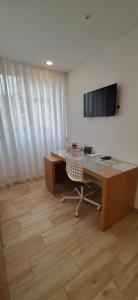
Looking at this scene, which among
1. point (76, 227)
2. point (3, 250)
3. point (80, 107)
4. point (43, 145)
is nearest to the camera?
point (3, 250)

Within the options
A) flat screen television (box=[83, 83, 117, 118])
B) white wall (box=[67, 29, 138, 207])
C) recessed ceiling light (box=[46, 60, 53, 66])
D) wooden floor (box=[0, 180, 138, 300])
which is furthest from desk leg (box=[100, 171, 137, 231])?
recessed ceiling light (box=[46, 60, 53, 66])

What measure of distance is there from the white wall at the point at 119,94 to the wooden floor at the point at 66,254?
2.61 ft

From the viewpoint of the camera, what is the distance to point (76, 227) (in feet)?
6.17

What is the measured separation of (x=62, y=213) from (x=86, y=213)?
372mm

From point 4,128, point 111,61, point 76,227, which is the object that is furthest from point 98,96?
point 76,227

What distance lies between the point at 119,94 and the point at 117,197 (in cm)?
152

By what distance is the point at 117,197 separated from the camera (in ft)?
5.99

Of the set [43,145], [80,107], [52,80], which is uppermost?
[52,80]

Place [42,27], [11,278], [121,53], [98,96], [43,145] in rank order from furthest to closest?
1. [43,145]
2. [98,96]
3. [121,53]
4. [42,27]
5. [11,278]

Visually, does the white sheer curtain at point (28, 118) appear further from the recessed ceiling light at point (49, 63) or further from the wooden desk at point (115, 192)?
the wooden desk at point (115, 192)

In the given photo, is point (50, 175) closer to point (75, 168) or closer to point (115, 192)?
point (75, 168)

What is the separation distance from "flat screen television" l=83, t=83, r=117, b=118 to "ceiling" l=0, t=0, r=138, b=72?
68cm

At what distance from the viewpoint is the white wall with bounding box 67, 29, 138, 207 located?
1.96m

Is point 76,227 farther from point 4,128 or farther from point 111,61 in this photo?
point 111,61
